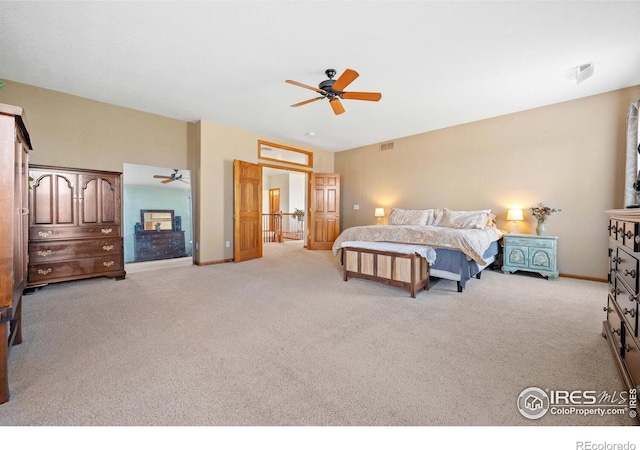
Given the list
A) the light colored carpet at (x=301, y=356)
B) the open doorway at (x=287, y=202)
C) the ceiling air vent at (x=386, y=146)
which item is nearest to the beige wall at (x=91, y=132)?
the light colored carpet at (x=301, y=356)

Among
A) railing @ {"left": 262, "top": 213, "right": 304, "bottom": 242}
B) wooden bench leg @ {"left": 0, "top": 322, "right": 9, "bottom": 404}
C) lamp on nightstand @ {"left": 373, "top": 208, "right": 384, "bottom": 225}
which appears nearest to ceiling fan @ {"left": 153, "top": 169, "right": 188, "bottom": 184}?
wooden bench leg @ {"left": 0, "top": 322, "right": 9, "bottom": 404}

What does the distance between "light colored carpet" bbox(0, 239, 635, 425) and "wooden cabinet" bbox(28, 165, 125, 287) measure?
1.15ft

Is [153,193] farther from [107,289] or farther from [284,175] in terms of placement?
[284,175]

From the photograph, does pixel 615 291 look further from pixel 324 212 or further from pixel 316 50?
pixel 324 212

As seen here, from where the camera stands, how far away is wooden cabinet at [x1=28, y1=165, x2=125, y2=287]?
3394 mm

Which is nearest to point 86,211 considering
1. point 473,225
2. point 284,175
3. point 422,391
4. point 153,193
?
point 153,193

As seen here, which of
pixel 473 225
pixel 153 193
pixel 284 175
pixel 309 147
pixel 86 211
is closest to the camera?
pixel 86 211

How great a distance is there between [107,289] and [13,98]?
294 centimetres

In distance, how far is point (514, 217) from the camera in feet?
14.7

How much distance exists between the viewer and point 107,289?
11.5 ft

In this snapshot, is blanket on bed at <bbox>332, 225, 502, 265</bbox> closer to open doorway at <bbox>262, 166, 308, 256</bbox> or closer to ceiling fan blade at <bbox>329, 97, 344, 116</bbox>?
ceiling fan blade at <bbox>329, 97, 344, 116</bbox>

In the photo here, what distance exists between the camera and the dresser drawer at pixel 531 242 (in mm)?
4051

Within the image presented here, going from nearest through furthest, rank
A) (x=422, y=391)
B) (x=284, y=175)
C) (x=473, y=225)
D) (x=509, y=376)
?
(x=422, y=391), (x=509, y=376), (x=473, y=225), (x=284, y=175)

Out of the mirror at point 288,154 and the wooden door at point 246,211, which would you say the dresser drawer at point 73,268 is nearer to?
the wooden door at point 246,211
